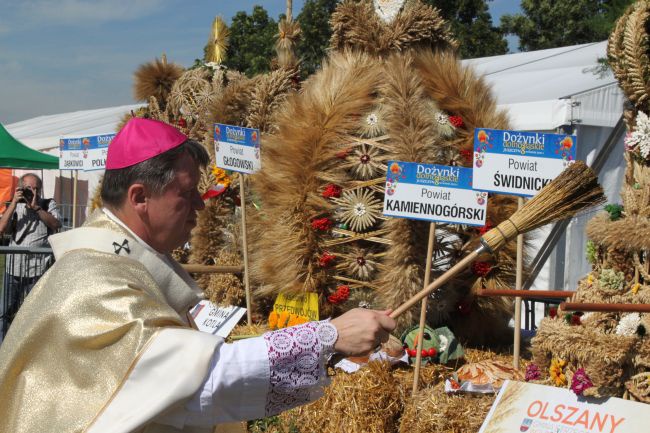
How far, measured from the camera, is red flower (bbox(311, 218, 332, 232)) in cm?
509

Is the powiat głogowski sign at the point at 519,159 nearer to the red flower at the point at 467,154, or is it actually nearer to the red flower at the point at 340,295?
the red flower at the point at 467,154

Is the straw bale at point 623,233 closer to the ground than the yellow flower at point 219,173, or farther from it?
closer to the ground

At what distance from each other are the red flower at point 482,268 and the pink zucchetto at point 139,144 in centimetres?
298

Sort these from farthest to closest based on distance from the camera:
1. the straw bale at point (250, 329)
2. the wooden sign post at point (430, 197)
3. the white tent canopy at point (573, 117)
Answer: the white tent canopy at point (573, 117) → the straw bale at point (250, 329) → the wooden sign post at point (430, 197)

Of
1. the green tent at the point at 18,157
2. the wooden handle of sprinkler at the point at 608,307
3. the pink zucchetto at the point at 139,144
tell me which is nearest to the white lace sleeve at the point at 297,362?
the pink zucchetto at the point at 139,144

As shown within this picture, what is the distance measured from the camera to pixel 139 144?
7.64 ft

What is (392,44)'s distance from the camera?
17.7ft

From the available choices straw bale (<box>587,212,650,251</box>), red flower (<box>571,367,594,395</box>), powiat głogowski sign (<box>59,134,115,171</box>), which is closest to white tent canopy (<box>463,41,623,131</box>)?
straw bale (<box>587,212,650,251</box>)

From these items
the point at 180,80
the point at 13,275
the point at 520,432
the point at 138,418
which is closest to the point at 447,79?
the point at 520,432

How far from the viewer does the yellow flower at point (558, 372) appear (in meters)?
3.24

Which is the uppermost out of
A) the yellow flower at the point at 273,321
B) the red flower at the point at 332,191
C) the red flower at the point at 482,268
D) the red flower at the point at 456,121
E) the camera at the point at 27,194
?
the red flower at the point at 456,121

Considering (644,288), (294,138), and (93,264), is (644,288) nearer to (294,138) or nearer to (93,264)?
(93,264)

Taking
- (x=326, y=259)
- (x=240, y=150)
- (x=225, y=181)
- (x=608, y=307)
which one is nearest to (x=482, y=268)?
(x=326, y=259)

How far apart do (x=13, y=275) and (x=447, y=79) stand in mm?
4378
